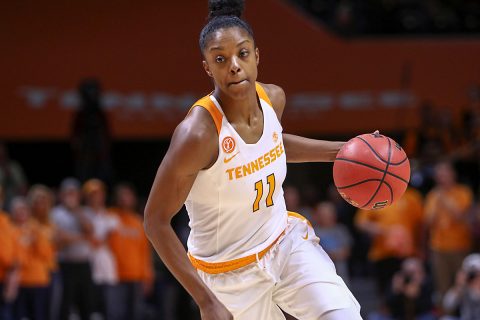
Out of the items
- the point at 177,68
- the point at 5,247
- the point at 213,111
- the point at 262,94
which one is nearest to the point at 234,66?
the point at 213,111

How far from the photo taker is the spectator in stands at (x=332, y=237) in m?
10.7

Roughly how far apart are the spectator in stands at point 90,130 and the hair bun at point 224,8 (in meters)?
6.62

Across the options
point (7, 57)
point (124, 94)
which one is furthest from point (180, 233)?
point (7, 57)

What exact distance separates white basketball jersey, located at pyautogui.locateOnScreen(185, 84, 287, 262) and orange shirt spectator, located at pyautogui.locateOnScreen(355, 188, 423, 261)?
567cm

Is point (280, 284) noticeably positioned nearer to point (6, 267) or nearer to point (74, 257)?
point (6, 267)

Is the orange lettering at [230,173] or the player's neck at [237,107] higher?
the player's neck at [237,107]

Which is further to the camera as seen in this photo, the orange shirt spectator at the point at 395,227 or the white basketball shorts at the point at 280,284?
the orange shirt spectator at the point at 395,227

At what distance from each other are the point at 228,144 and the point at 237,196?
0.27m

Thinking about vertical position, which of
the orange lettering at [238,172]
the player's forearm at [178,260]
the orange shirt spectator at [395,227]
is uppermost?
the orange lettering at [238,172]

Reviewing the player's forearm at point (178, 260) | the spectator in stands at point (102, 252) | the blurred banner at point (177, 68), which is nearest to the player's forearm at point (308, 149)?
the player's forearm at point (178, 260)

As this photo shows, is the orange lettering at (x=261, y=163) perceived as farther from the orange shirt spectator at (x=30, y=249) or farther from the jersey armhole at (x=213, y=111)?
the orange shirt spectator at (x=30, y=249)

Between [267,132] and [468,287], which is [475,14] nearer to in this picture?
[468,287]

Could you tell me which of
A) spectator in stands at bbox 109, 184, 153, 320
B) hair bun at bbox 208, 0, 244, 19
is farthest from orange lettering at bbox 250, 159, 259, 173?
spectator in stands at bbox 109, 184, 153, 320

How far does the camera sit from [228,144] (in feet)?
15.6
